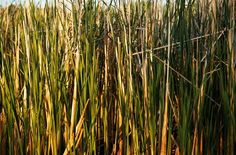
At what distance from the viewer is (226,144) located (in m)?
1.68

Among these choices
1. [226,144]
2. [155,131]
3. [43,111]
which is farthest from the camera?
[43,111]

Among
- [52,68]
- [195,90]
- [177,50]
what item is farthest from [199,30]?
[52,68]

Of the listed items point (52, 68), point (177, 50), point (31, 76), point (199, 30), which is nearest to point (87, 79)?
point (52, 68)

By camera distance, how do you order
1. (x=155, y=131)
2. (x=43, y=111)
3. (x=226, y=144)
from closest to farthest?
(x=155, y=131), (x=226, y=144), (x=43, y=111)

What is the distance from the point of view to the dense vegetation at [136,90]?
63.1 inches

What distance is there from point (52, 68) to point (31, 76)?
224 mm

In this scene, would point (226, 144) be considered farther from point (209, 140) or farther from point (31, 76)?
point (31, 76)

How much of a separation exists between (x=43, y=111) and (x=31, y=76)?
21 centimetres

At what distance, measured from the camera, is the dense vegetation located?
160 centimetres

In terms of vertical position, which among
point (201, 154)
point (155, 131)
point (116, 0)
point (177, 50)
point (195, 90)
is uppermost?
point (116, 0)

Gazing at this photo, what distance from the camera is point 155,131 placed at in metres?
1.57

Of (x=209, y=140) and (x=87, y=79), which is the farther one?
(x=87, y=79)

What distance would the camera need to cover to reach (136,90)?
5.75ft

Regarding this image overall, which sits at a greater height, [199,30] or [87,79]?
[199,30]
